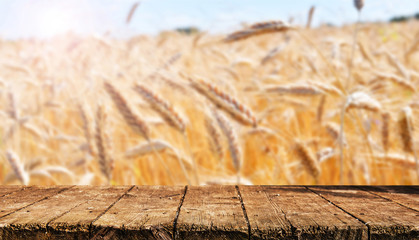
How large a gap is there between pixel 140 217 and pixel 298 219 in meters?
0.15

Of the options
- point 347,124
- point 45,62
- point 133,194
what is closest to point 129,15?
point 45,62

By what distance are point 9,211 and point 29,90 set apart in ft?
9.18

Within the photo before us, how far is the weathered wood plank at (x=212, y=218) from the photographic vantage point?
0.32 m

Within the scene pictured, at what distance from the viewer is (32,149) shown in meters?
2.00

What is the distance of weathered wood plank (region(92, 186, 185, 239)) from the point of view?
326mm

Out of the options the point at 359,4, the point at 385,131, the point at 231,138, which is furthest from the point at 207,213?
the point at 359,4

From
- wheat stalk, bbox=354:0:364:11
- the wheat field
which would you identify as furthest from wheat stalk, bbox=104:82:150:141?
wheat stalk, bbox=354:0:364:11

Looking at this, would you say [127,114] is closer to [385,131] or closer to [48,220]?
[48,220]

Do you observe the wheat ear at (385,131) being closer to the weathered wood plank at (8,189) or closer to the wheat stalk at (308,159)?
the wheat stalk at (308,159)

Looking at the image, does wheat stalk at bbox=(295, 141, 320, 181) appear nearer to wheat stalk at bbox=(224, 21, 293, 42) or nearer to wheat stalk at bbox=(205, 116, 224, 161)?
wheat stalk at bbox=(205, 116, 224, 161)

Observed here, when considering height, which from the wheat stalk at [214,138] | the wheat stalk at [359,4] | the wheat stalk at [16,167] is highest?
the wheat stalk at [359,4]

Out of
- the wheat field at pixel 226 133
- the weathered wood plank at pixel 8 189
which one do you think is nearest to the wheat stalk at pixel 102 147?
the wheat field at pixel 226 133

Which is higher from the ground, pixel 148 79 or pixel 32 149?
pixel 148 79

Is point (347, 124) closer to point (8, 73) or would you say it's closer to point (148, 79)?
point (148, 79)
